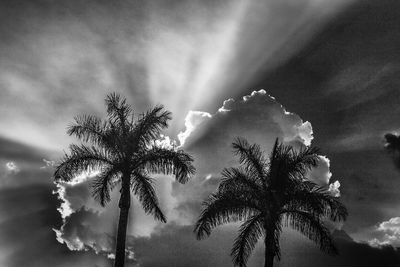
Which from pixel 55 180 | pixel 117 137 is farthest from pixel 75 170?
pixel 117 137

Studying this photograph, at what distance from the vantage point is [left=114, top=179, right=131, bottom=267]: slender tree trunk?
23.2 meters

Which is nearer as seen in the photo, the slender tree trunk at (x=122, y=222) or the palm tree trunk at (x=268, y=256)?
the palm tree trunk at (x=268, y=256)

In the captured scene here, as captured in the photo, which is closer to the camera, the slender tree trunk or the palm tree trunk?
the palm tree trunk

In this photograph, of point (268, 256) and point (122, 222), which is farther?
point (122, 222)

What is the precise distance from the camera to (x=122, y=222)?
931 inches

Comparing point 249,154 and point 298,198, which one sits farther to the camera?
point 249,154

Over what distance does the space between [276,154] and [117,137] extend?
28.5 ft

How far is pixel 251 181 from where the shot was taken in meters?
24.5

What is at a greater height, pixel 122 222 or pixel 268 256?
pixel 122 222

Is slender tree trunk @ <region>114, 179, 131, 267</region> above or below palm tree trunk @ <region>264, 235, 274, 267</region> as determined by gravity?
above

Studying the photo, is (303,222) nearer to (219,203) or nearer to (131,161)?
(219,203)

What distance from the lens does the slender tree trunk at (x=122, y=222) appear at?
2320cm

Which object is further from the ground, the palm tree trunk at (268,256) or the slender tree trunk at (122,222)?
the slender tree trunk at (122,222)

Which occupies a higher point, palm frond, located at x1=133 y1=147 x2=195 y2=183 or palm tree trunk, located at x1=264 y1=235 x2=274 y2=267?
palm frond, located at x1=133 y1=147 x2=195 y2=183
